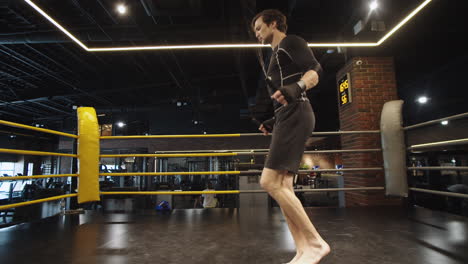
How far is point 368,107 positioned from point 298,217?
9.76 ft

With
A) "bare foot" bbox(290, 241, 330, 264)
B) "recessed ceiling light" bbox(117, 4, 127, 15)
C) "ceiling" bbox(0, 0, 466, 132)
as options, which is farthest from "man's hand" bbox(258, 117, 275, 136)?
"recessed ceiling light" bbox(117, 4, 127, 15)

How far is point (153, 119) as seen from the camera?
1219 cm

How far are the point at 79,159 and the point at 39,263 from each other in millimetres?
1375

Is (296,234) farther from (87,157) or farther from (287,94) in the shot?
(87,157)

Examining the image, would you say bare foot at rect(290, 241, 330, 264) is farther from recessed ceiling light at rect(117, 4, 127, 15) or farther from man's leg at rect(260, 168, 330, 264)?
recessed ceiling light at rect(117, 4, 127, 15)

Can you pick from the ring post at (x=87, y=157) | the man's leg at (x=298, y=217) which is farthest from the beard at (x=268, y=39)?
the ring post at (x=87, y=157)

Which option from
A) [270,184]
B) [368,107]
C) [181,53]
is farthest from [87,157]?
[181,53]

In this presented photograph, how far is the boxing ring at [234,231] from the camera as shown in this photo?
4.69 feet

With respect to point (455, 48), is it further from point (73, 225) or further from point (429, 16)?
point (73, 225)

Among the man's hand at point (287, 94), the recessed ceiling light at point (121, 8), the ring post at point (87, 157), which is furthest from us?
the recessed ceiling light at point (121, 8)

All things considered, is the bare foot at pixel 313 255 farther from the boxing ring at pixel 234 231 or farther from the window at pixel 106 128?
the window at pixel 106 128

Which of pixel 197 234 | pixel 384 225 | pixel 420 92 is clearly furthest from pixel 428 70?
pixel 197 234

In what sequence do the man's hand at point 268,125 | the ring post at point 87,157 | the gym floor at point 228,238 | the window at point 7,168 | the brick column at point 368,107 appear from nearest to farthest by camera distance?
the gym floor at point 228,238, the man's hand at point 268,125, the ring post at point 87,157, the brick column at point 368,107, the window at point 7,168

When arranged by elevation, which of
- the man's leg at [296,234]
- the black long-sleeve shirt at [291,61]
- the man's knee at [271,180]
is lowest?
the man's leg at [296,234]
